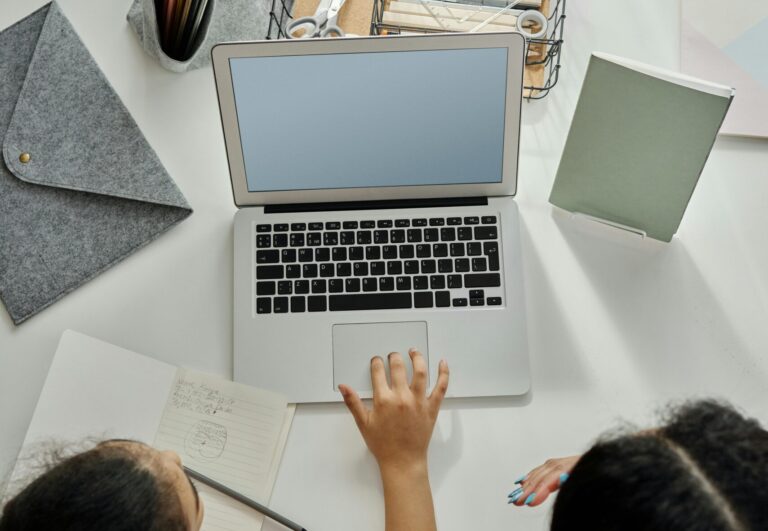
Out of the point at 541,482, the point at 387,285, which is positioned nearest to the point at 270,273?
the point at 387,285

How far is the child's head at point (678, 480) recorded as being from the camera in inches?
17.8

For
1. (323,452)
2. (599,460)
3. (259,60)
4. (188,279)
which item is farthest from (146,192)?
(599,460)

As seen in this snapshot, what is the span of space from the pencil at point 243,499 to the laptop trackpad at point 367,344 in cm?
13

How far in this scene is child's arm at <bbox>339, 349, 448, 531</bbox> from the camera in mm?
661

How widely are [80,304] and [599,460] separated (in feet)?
1.75

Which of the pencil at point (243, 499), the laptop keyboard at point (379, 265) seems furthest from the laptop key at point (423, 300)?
the pencil at point (243, 499)

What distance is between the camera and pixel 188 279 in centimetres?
76

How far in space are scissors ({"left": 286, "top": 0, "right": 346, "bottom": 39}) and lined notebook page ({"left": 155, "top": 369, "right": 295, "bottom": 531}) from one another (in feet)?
1.26

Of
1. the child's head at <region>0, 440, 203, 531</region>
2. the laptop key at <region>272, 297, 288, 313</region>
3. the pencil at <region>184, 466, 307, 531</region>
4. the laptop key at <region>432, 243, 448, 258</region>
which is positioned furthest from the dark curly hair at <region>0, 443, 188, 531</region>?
the laptop key at <region>432, 243, 448, 258</region>

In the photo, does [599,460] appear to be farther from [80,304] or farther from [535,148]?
[80,304]

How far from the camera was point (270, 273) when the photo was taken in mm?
746

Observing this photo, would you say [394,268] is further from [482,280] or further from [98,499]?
[98,499]

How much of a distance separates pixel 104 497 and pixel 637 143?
0.54 meters

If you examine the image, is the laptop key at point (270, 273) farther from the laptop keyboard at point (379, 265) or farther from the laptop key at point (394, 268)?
the laptop key at point (394, 268)
